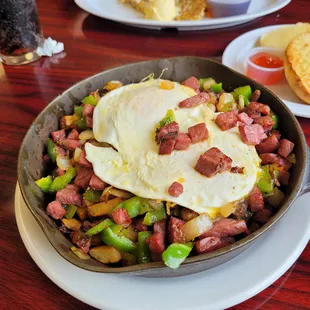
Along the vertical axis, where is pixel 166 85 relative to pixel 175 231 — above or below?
above

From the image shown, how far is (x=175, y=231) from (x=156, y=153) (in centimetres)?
31

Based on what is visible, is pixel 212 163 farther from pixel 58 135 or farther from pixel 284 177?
pixel 58 135

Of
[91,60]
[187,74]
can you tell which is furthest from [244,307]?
[91,60]

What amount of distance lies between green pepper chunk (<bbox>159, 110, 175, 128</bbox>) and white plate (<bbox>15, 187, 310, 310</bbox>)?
566 mm

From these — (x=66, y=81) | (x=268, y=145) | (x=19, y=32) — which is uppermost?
(x=268, y=145)

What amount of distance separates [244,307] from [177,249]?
0.33 metres

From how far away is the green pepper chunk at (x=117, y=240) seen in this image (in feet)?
4.61

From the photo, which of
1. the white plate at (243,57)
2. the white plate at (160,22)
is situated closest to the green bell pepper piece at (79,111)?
the white plate at (243,57)

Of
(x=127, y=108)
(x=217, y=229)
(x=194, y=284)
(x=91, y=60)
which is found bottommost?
(x=91, y=60)

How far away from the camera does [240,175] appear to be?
146cm

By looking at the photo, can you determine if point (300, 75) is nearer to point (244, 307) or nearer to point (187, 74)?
point (187, 74)

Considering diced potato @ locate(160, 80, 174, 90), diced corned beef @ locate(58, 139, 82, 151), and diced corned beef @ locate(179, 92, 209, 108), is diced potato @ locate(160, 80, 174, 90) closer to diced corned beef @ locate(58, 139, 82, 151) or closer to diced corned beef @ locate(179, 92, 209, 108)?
diced corned beef @ locate(179, 92, 209, 108)

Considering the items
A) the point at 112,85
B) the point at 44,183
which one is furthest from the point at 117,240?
the point at 112,85

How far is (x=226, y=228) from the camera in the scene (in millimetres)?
1384
